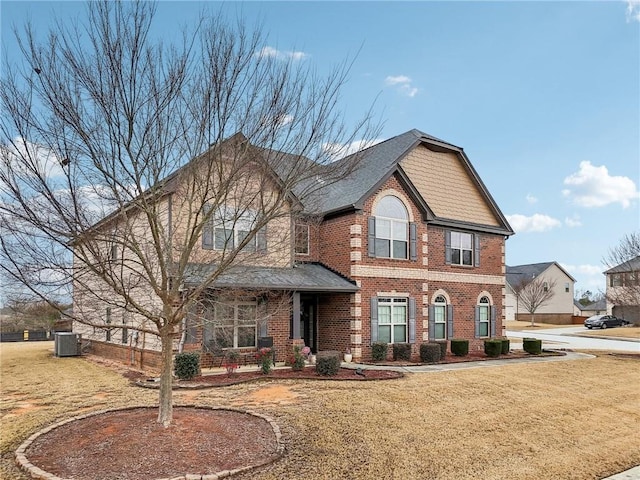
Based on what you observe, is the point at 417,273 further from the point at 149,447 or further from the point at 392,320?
the point at 149,447

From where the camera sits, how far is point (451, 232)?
22312 millimetres

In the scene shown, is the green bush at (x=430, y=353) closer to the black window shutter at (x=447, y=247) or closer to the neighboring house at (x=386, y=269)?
the neighboring house at (x=386, y=269)

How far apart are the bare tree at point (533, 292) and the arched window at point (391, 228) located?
41.8 metres

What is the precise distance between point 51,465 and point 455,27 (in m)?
13.9

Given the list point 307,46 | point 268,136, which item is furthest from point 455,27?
point 268,136

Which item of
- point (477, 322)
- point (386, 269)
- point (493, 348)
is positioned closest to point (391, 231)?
point (386, 269)

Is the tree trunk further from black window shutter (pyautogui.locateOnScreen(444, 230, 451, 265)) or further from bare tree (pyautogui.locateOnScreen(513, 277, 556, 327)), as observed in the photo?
bare tree (pyautogui.locateOnScreen(513, 277, 556, 327))

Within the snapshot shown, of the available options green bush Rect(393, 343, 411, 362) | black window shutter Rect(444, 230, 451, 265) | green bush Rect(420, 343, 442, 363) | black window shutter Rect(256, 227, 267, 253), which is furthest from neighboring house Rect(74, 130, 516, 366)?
black window shutter Rect(256, 227, 267, 253)

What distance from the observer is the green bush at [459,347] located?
20312mm

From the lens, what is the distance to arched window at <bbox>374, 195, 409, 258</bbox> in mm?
19141

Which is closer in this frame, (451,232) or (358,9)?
(358,9)

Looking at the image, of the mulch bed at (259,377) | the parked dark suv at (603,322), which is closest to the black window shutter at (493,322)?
the mulch bed at (259,377)

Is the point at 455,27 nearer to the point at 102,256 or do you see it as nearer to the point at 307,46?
the point at 307,46

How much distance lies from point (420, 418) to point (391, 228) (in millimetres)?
10377
